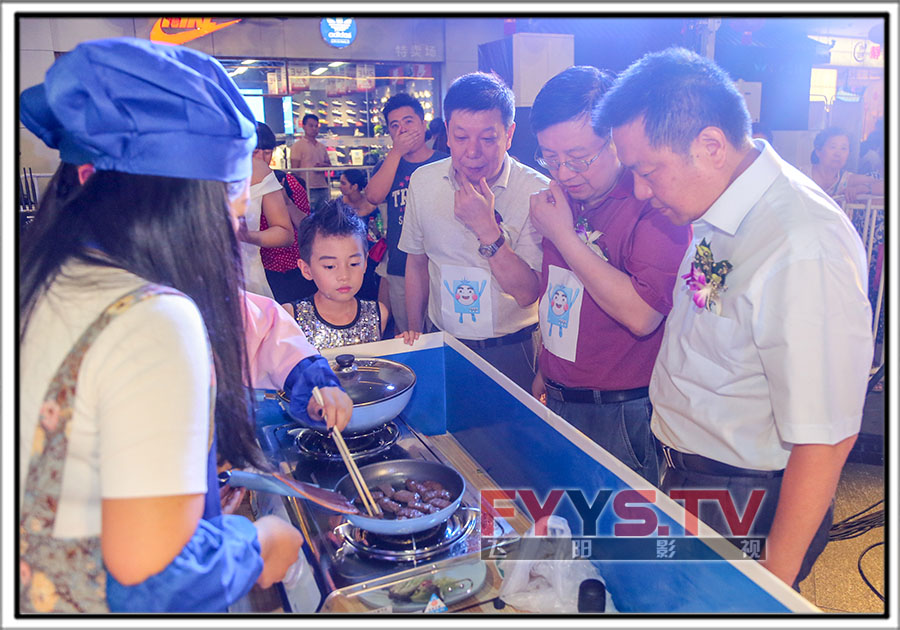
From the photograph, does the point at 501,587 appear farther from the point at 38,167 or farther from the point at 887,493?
the point at 38,167

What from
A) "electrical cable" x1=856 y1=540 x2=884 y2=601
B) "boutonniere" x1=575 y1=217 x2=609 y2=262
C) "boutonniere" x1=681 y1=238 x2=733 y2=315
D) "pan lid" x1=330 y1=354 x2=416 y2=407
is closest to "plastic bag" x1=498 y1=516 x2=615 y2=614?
"boutonniere" x1=681 y1=238 x2=733 y2=315

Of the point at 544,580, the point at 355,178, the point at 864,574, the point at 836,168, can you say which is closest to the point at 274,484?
the point at 544,580

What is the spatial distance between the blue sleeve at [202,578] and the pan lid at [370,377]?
859 millimetres

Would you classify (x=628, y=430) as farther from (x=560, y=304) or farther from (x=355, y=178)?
(x=355, y=178)

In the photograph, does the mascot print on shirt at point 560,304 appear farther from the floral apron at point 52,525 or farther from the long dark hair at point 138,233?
the floral apron at point 52,525

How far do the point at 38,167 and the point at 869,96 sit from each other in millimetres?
7596

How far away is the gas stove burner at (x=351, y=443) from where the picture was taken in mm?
1656

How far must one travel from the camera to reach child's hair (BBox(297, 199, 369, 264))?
220 cm

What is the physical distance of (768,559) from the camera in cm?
114

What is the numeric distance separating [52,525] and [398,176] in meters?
2.68

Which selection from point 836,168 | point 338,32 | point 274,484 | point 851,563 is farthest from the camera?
point 338,32

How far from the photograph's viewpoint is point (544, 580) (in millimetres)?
1198

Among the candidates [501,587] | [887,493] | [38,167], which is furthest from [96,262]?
[38,167]

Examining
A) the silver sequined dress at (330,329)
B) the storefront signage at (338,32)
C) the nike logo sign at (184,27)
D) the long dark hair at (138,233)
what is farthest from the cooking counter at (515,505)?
the storefront signage at (338,32)
